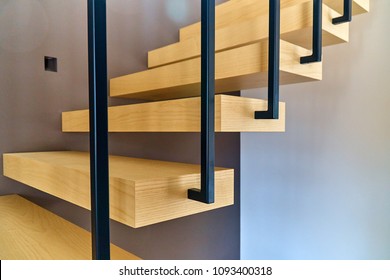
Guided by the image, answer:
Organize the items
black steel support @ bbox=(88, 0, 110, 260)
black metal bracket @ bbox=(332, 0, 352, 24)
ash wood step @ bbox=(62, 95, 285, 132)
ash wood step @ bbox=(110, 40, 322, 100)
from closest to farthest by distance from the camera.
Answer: black steel support @ bbox=(88, 0, 110, 260), ash wood step @ bbox=(62, 95, 285, 132), ash wood step @ bbox=(110, 40, 322, 100), black metal bracket @ bbox=(332, 0, 352, 24)

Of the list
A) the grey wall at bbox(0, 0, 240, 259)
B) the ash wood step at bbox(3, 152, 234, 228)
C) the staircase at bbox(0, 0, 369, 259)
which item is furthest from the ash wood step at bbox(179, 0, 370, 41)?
the ash wood step at bbox(3, 152, 234, 228)

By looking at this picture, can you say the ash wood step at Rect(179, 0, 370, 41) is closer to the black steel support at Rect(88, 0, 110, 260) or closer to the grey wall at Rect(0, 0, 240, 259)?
the grey wall at Rect(0, 0, 240, 259)

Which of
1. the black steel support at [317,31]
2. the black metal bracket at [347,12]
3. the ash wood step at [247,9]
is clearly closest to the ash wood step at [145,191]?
the black steel support at [317,31]

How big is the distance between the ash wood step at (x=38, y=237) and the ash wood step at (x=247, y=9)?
1145mm

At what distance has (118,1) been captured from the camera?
53.9 inches

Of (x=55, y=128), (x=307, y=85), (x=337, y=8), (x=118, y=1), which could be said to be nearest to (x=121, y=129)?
Result: (x=55, y=128)

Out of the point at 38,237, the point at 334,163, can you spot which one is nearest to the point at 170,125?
the point at 38,237

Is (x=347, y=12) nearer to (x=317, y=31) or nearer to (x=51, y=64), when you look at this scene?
(x=317, y=31)

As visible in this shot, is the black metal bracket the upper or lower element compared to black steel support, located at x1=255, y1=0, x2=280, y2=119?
upper

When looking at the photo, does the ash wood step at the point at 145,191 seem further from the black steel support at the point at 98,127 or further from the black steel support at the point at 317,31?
the black steel support at the point at 317,31

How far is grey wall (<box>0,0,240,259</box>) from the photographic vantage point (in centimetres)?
109

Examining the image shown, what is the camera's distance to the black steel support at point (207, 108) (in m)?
0.58
